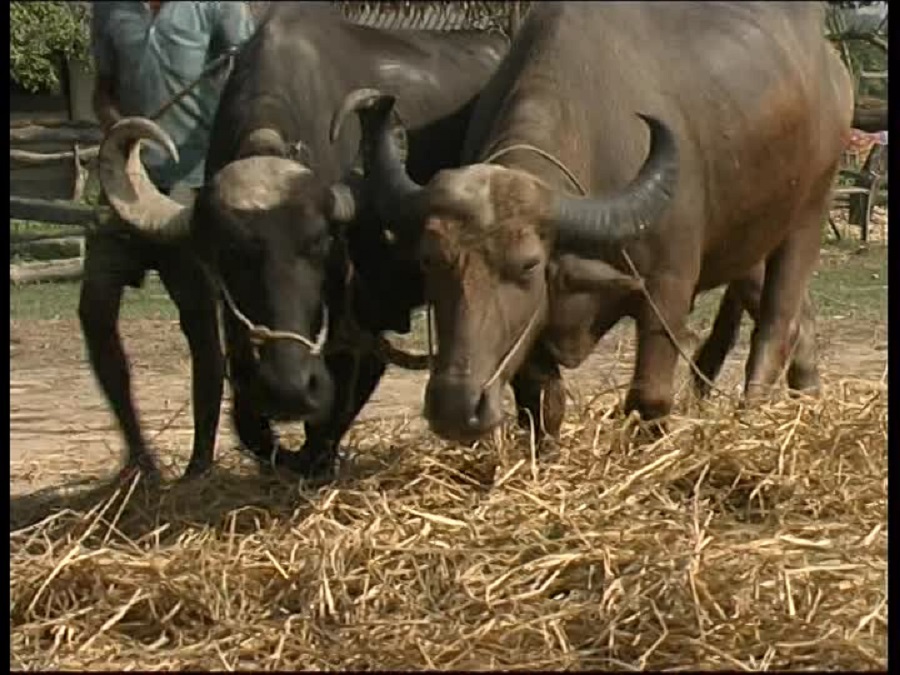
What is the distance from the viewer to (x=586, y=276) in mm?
5551

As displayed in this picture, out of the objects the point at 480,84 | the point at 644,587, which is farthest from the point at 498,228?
the point at 480,84

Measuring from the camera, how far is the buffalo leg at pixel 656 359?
605 centimetres

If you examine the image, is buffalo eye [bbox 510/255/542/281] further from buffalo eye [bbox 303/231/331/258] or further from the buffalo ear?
buffalo eye [bbox 303/231/331/258]

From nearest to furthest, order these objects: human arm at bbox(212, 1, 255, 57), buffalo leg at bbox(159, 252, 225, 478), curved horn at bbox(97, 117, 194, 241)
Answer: curved horn at bbox(97, 117, 194, 241), buffalo leg at bbox(159, 252, 225, 478), human arm at bbox(212, 1, 255, 57)

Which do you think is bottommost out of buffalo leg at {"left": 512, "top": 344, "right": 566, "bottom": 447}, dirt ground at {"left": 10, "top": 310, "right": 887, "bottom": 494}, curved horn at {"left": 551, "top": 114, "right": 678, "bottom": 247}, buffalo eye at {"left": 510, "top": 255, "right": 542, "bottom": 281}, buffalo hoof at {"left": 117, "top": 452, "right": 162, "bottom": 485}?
dirt ground at {"left": 10, "top": 310, "right": 887, "bottom": 494}

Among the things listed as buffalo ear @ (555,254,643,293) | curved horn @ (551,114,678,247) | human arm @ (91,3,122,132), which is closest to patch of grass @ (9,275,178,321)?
human arm @ (91,3,122,132)

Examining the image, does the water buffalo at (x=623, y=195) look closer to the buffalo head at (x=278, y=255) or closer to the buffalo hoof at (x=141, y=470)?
the buffalo head at (x=278, y=255)

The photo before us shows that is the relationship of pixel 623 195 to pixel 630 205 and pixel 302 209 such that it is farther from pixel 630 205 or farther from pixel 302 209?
pixel 302 209

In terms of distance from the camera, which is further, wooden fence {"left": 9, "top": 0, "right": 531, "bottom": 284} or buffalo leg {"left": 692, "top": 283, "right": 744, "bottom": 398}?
wooden fence {"left": 9, "top": 0, "right": 531, "bottom": 284}

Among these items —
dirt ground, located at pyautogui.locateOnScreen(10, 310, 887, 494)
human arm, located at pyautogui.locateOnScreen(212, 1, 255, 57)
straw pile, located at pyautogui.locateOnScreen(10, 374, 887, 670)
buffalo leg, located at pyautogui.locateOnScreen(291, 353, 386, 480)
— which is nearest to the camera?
straw pile, located at pyautogui.locateOnScreen(10, 374, 887, 670)

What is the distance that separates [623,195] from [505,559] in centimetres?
124

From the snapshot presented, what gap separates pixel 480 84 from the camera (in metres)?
7.05

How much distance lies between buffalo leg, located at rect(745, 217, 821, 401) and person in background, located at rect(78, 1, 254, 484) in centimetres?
212

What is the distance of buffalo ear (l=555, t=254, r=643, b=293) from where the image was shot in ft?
18.0
